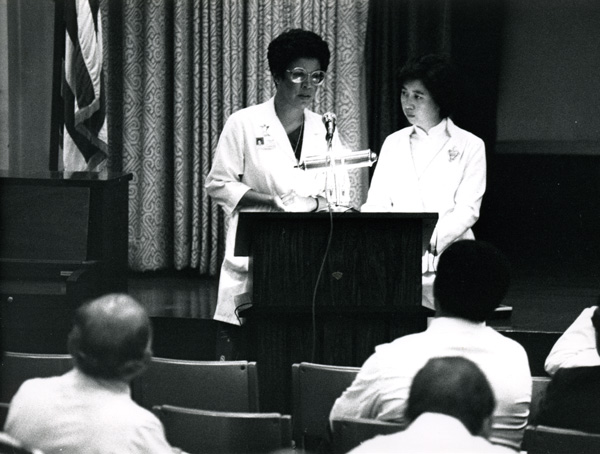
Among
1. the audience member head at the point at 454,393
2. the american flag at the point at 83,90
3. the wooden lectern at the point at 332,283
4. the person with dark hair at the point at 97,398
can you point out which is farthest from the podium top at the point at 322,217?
the american flag at the point at 83,90

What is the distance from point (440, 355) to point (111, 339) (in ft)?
2.54

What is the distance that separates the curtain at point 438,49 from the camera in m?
6.16

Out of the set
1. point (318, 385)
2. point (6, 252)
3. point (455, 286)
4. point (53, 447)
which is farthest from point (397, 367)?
point (6, 252)

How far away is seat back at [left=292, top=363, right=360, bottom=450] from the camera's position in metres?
2.85

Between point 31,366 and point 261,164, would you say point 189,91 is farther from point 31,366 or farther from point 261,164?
point 31,366

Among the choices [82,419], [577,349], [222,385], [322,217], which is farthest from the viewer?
[322,217]

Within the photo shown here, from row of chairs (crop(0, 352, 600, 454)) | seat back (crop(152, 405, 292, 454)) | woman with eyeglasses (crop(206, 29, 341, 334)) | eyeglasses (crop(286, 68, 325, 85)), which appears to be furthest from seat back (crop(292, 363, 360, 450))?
eyeglasses (crop(286, 68, 325, 85))

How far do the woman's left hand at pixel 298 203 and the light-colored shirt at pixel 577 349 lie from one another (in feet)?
4.49

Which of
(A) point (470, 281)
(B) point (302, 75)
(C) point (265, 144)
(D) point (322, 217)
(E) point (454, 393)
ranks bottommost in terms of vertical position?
(E) point (454, 393)

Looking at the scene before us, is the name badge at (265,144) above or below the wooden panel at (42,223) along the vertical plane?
above

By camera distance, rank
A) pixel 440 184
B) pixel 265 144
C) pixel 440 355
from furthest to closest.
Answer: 1. pixel 440 184
2. pixel 265 144
3. pixel 440 355

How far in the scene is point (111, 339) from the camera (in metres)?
2.13

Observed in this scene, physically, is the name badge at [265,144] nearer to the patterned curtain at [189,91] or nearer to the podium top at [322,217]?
the podium top at [322,217]

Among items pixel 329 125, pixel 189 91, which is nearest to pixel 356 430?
pixel 329 125
